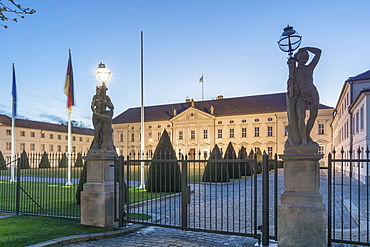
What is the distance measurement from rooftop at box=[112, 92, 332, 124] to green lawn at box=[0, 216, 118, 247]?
147 feet

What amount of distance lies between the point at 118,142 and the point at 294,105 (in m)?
60.0

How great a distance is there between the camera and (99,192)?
7469 millimetres

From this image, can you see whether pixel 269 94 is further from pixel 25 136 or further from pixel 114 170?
pixel 114 170

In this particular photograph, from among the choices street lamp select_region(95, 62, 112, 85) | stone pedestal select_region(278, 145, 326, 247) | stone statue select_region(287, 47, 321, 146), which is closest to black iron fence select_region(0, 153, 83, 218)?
street lamp select_region(95, 62, 112, 85)

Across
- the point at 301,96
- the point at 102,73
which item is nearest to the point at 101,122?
the point at 102,73

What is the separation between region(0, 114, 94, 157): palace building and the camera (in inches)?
2023

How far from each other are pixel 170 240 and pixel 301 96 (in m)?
4.04

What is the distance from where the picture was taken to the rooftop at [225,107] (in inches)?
2018

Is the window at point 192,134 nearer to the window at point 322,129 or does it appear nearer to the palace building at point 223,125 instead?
the palace building at point 223,125

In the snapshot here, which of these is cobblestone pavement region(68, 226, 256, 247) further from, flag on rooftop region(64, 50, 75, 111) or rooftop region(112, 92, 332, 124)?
rooftop region(112, 92, 332, 124)

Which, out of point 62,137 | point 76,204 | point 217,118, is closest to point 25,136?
point 62,137

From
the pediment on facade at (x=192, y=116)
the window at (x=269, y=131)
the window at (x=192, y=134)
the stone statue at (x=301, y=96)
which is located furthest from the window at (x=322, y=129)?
the stone statue at (x=301, y=96)

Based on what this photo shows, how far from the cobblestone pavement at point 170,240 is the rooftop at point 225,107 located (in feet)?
145

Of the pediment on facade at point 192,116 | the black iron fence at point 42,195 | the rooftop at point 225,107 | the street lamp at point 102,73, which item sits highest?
the rooftop at point 225,107
